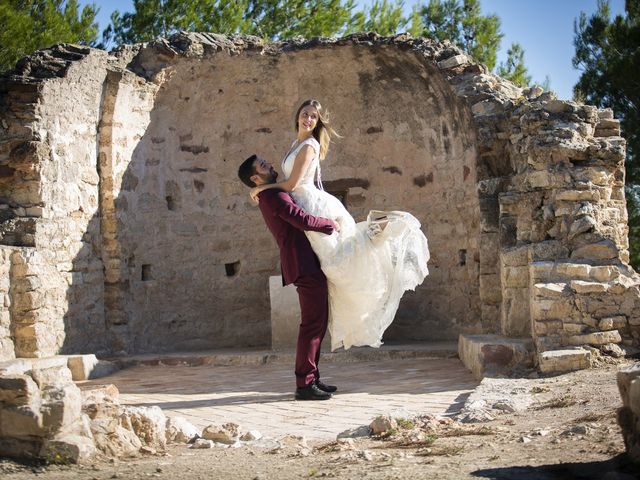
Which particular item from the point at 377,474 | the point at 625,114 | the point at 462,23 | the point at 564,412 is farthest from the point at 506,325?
the point at 462,23

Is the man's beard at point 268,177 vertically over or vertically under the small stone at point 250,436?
over

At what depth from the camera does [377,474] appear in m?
3.68

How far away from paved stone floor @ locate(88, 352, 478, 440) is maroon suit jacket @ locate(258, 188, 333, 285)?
2.77 feet

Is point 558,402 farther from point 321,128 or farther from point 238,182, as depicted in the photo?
point 238,182

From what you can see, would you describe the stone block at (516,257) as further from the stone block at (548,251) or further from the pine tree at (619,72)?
the pine tree at (619,72)

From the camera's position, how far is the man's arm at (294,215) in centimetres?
593

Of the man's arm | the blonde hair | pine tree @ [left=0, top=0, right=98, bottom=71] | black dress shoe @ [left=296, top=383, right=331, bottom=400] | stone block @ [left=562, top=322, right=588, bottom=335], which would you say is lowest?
black dress shoe @ [left=296, top=383, right=331, bottom=400]

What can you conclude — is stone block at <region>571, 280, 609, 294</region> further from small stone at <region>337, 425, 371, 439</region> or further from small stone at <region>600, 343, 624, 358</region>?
small stone at <region>337, 425, 371, 439</region>

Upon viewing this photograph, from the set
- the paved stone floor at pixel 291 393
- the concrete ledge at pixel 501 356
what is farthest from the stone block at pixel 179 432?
the concrete ledge at pixel 501 356

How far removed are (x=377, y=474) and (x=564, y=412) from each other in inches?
62.0

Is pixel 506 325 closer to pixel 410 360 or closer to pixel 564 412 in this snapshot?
pixel 410 360

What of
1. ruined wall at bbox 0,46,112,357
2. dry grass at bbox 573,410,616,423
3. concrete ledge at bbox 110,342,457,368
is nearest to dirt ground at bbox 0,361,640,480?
dry grass at bbox 573,410,616,423

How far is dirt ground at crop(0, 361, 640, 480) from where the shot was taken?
11.9 feet

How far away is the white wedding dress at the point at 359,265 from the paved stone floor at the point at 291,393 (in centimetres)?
47
